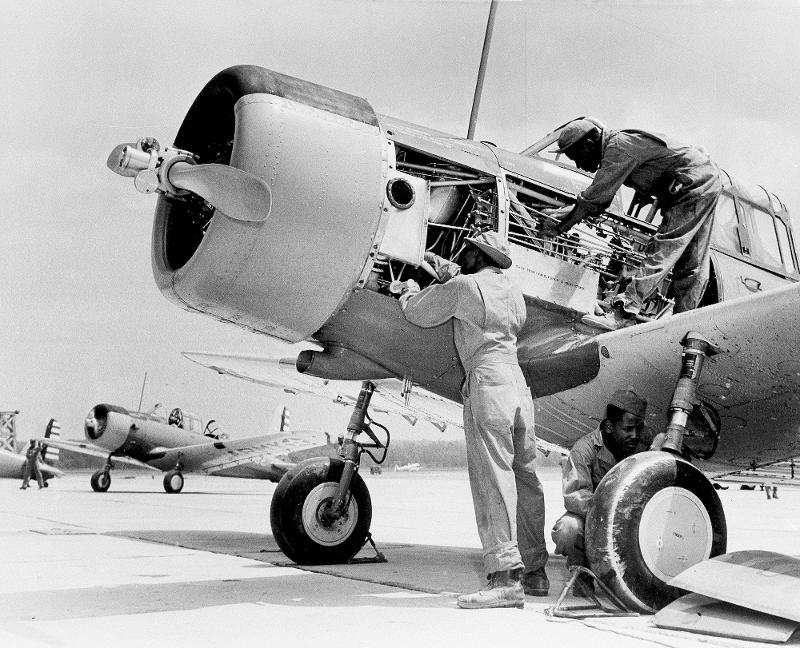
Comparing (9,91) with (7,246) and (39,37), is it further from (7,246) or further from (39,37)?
(7,246)

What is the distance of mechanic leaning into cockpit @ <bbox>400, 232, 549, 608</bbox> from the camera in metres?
4.02

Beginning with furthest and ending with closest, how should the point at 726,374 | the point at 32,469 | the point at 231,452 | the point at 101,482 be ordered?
1. the point at 231,452
2. the point at 32,469
3. the point at 101,482
4. the point at 726,374

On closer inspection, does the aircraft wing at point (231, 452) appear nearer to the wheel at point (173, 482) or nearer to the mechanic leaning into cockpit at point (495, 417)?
the wheel at point (173, 482)

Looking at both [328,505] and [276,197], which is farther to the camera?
[328,505]

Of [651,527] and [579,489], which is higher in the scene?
[579,489]

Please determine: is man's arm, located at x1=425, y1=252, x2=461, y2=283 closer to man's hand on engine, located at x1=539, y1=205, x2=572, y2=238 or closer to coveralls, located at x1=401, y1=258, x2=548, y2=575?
coveralls, located at x1=401, y1=258, x2=548, y2=575

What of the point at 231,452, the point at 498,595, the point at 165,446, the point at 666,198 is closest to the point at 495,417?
the point at 498,595

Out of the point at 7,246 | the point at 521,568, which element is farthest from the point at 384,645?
the point at 7,246

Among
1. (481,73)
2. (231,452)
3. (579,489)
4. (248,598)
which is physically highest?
(481,73)

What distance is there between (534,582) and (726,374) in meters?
1.68

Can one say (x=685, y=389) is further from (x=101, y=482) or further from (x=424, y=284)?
(x=101, y=482)

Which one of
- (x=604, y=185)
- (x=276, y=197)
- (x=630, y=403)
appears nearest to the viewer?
(x=276, y=197)

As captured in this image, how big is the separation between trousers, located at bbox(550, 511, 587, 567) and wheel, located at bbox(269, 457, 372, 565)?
1696mm

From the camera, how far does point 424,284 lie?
195 inches
